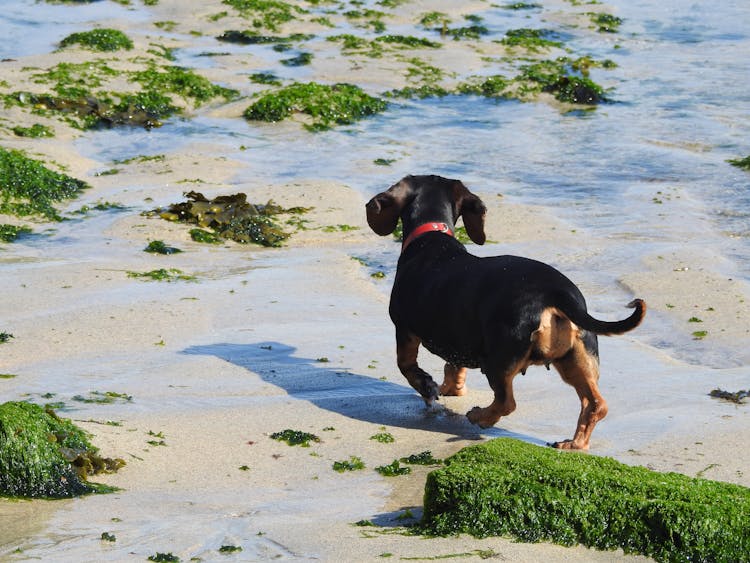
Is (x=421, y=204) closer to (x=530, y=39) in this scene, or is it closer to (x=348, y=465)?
(x=348, y=465)

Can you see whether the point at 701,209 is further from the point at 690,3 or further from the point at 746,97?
the point at 690,3

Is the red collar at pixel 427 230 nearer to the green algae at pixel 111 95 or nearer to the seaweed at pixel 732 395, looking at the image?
Result: the seaweed at pixel 732 395

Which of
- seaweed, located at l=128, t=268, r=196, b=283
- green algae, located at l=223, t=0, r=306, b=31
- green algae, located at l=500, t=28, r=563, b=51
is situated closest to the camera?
seaweed, located at l=128, t=268, r=196, b=283

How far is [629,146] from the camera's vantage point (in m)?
13.6

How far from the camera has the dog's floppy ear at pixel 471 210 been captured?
6.91 metres

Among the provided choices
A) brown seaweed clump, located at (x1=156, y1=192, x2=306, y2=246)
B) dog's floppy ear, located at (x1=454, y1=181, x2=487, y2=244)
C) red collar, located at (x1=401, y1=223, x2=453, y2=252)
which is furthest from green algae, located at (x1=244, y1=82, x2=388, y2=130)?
red collar, located at (x1=401, y1=223, x2=453, y2=252)

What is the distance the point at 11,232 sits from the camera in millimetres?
9602

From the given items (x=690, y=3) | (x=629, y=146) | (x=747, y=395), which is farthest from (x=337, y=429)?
(x=690, y=3)

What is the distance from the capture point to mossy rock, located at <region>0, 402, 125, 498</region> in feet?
14.6

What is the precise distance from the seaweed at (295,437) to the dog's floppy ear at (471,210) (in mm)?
2077

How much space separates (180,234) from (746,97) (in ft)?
33.0

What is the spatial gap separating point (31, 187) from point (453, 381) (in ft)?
19.6

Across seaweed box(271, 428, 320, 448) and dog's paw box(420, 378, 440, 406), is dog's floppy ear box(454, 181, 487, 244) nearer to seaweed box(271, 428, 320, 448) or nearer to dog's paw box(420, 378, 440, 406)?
dog's paw box(420, 378, 440, 406)

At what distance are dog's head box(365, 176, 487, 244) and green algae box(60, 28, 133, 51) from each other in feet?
35.9
